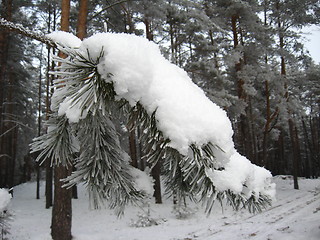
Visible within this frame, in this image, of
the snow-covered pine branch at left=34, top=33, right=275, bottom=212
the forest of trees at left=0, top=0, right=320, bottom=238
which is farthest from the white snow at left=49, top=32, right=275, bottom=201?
the forest of trees at left=0, top=0, right=320, bottom=238

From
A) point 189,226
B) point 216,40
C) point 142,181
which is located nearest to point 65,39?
point 142,181

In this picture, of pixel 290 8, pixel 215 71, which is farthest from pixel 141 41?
pixel 290 8

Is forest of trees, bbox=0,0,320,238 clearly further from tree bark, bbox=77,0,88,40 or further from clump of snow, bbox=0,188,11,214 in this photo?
clump of snow, bbox=0,188,11,214

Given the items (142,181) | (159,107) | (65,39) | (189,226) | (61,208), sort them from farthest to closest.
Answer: (189,226) → (61,208) → (142,181) → (65,39) → (159,107)

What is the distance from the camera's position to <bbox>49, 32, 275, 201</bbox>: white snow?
661 mm

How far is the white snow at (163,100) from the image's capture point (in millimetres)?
661

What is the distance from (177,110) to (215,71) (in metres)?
9.76

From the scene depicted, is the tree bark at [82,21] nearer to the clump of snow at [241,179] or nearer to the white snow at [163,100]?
the white snow at [163,100]

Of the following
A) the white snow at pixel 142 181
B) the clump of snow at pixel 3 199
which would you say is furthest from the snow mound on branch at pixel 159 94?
the clump of snow at pixel 3 199

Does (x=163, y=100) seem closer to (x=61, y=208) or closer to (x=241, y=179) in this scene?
(x=241, y=179)

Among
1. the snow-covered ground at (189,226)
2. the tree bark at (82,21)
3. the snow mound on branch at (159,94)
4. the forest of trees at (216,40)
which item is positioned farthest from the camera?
the forest of trees at (216,40)

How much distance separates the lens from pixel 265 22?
50.3ft

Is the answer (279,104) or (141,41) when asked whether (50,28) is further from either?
(141,41)

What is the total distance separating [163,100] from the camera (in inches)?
27.2
